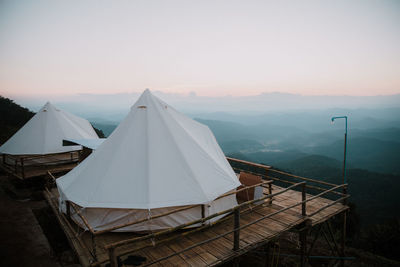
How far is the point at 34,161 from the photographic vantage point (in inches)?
493

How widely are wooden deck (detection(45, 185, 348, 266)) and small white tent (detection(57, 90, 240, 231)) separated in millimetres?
417

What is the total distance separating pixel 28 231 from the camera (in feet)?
28.0

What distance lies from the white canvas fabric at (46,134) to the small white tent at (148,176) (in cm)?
761

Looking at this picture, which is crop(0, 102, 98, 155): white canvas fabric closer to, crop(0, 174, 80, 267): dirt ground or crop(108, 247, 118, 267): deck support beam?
crop(0, 174, 80, 267): dirt ground

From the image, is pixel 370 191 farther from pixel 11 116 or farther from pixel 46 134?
pixel 11 116

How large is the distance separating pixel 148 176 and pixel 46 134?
11017mm

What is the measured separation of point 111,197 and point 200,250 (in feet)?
8.96

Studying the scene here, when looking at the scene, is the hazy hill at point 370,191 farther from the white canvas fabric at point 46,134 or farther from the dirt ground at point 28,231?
the dirt ground at point 28,231

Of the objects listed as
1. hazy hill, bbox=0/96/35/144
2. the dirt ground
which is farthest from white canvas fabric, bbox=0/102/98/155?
hazy hill, bbox=0/96/35/144

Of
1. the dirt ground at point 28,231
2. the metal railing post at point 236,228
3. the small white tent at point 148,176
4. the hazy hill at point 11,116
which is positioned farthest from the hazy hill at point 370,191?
the metal railing post at point 236,228

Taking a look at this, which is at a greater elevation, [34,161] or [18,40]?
[18,40]

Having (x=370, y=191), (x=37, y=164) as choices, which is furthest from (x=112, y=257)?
(x=370, y=191)

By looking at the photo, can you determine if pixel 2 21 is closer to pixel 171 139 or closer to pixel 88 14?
pixel 88 14

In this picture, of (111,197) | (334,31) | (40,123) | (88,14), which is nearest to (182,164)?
(111,197)
